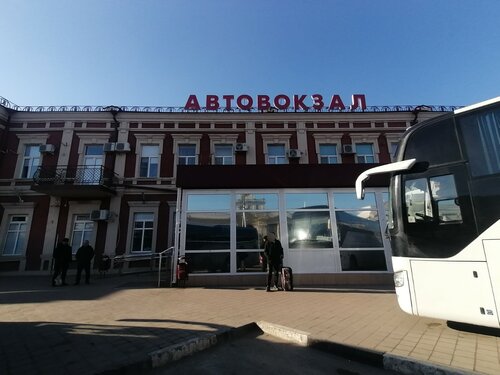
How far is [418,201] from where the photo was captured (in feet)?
16.1

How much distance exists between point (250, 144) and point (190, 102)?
191 inches

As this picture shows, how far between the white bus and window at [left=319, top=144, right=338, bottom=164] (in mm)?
13244

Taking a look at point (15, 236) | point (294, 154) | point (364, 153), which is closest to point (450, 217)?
point (294, 154)

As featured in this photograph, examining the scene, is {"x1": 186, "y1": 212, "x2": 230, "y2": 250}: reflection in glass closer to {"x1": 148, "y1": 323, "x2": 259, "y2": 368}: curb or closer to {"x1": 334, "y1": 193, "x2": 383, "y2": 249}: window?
{"x1": 334, "y1": 193, "x2": 383, "y2": 249}: window

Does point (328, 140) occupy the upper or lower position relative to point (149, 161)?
upper

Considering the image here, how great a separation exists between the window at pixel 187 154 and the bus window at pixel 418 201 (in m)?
14.2

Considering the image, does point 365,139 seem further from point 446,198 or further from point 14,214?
point 14,214

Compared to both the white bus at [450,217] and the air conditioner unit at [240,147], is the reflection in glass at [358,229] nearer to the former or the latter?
the white bus at [450,217]

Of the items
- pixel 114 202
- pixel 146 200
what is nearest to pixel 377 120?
pixel 146 200

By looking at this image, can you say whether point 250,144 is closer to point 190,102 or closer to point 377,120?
point 190,102

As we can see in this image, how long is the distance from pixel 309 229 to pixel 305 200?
108cm

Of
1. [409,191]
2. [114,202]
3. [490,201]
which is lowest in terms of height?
[490,201]

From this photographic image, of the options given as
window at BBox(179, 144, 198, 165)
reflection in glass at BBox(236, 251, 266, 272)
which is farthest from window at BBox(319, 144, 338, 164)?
reflection in glass at BBox(236, 251, 266, 272)

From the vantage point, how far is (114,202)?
1653 cm
